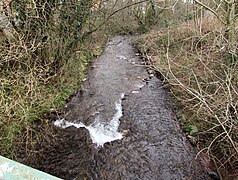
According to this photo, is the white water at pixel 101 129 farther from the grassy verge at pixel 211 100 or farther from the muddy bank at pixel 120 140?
the grassy verge at pixel 211 100

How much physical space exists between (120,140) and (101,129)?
26.6 inches

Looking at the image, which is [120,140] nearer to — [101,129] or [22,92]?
[101,129]

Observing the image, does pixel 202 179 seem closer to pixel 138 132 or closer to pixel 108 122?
pixel 138 132

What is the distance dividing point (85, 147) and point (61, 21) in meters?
3.87

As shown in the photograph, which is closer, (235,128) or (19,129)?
(235,128)

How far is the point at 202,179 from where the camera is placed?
16.9 feet

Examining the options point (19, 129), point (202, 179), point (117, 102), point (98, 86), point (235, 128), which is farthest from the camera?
point (98, 86)

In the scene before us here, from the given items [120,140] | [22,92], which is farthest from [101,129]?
[22,92]

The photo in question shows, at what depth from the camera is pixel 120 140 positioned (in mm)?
6359

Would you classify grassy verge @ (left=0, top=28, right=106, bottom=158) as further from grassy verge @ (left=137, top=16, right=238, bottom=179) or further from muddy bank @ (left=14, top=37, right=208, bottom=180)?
grassy verge @ (left=137, top=16, right=238, bottom=179)

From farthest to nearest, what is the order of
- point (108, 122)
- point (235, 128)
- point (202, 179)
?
point (108, 122)
point (202, 179)
point (235, 128)

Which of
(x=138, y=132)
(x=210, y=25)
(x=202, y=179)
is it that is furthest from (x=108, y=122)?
(x=210, y=25)

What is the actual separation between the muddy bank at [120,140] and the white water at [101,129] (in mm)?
25

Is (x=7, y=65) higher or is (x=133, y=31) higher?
(x=7, y=65)
